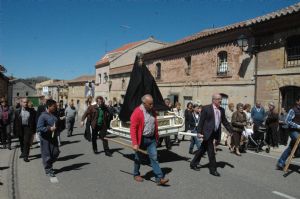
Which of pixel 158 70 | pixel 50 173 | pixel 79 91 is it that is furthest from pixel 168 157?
pixel 79 91

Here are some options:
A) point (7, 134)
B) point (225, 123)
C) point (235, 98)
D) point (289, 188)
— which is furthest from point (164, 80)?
point (289, 188)

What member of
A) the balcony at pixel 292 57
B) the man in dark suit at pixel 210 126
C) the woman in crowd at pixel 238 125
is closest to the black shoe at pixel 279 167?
the man in dark suit at pixel 210 126

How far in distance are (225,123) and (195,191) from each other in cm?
250

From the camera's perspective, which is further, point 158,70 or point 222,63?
point 158,70

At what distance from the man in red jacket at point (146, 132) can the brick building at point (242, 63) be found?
9.17 m

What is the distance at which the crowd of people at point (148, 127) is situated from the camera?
21.6 ft

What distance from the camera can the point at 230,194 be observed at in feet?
19.5

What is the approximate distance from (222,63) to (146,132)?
12.8 m

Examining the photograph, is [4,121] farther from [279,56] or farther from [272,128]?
[279,56]

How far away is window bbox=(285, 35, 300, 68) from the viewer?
13.8 metres

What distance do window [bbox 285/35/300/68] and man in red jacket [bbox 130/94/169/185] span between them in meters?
9.57

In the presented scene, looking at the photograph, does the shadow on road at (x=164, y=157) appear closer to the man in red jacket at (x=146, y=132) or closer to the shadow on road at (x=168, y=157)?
the shadow on road at (x=168, y=157)

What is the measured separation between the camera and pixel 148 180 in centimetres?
688

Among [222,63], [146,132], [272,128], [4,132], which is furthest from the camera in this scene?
[222,63]
